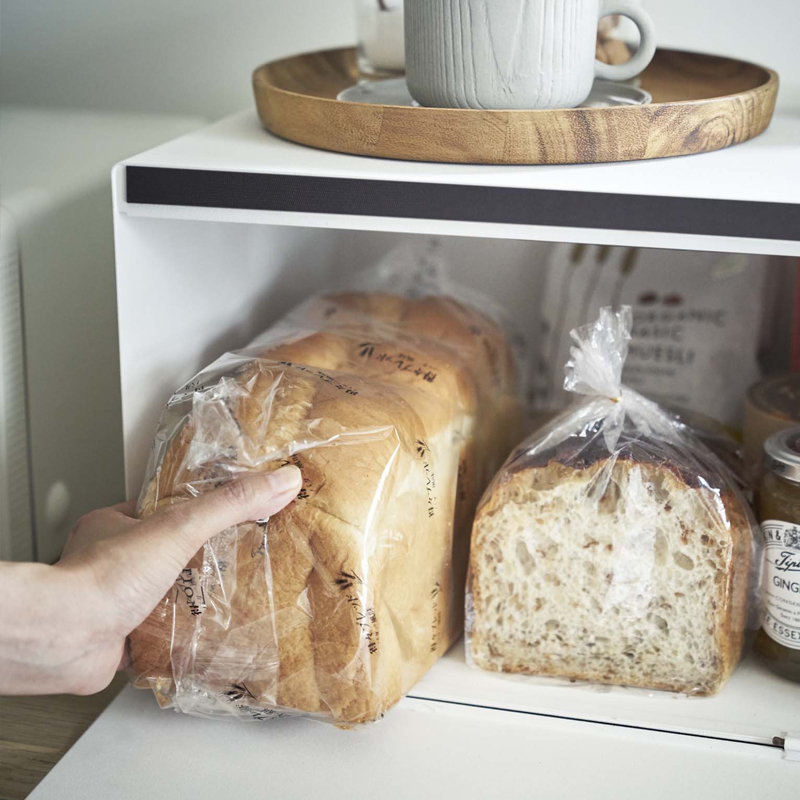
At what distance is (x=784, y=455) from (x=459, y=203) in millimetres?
334

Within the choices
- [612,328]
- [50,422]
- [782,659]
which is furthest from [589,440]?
[50,422]

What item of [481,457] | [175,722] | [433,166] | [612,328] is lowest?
[175,722]

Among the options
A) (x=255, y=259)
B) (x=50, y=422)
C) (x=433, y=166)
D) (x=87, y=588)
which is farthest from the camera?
(x=255, y=259)

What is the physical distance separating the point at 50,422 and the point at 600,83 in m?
0.65

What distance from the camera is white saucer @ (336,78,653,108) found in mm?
839

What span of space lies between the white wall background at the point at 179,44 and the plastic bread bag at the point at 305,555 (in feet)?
1.91

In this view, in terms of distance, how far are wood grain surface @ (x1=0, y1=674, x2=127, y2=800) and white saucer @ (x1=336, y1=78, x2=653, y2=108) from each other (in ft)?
1.96

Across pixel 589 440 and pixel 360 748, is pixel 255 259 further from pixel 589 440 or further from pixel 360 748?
pixel 360 748

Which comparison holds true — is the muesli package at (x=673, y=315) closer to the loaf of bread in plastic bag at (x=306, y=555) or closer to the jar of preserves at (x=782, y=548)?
the jar of preserves at (x=782, y=548)

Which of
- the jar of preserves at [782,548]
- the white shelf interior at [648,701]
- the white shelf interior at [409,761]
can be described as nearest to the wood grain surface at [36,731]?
the white shelf interior at [409,761]

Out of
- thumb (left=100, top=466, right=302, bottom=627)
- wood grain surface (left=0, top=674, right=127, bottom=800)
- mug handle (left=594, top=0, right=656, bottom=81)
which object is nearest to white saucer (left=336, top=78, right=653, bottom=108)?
mug handle (left=594, top=0, right=656, bottom=81)

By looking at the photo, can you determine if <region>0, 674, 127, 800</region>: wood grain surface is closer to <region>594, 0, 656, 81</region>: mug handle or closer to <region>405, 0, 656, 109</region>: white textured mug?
<region>405, 0, 656, 109</region>: white textured mug

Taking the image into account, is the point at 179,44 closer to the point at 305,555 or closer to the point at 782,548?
the point at 305,555

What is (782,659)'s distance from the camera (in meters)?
0.78
